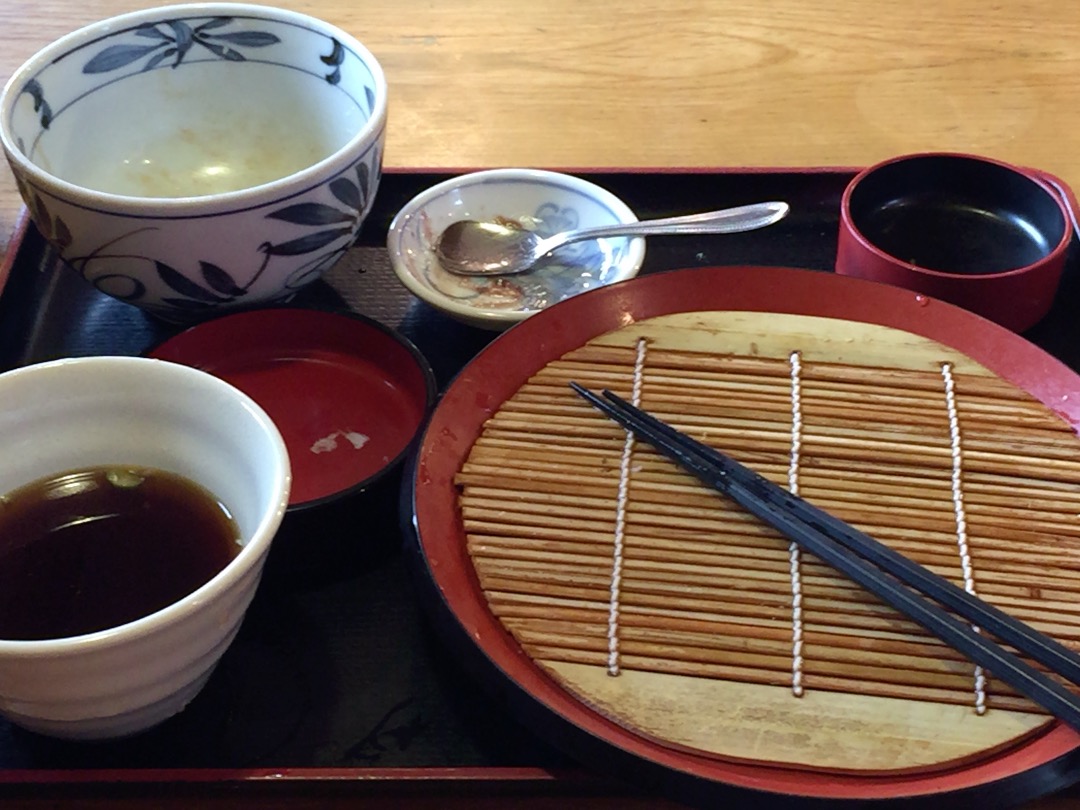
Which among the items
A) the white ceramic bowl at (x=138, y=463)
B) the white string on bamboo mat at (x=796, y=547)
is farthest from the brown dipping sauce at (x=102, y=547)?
the white string on bamboo mat at (x=796, y=547)

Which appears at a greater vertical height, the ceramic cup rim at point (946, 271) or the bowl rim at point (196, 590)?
the bowl rim at point (196, 590)

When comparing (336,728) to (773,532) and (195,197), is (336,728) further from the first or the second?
(195,197)

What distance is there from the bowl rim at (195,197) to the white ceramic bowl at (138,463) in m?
0.15

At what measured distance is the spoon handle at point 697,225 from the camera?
94cm

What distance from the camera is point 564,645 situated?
2.09 feet

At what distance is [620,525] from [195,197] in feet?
1.50

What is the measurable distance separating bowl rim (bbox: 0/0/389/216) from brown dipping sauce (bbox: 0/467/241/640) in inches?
7.9

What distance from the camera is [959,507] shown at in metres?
0.71

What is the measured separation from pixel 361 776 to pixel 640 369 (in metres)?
0.36

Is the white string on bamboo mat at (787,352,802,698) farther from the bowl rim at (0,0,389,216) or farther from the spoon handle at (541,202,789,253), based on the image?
the bowl rim at (0,0,389,216)

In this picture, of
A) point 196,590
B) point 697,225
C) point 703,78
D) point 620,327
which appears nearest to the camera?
point 196,590

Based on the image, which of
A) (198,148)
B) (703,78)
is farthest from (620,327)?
(703,78)

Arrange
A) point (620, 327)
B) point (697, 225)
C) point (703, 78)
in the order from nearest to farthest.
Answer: point (620, 327), point (697, 225), point (703, 78)

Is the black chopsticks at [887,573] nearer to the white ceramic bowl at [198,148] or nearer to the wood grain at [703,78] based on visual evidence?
the white ceramic bowl at [198,148]
